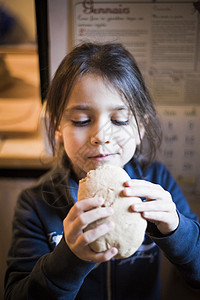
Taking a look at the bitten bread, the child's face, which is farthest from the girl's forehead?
the bitten bread

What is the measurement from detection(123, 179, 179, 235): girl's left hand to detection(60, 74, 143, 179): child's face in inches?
3.1

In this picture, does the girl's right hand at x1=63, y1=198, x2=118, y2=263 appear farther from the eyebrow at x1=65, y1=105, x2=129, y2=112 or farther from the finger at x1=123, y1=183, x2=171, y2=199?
the eyebrow at x1=65, y1=105, x2=129, y2=112

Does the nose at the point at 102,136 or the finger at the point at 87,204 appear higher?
the nose at the point at 102,136

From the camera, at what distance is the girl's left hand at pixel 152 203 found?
1.45 feet

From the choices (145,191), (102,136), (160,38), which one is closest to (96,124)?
(102,136)

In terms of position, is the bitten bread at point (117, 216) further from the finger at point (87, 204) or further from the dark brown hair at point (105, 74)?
the dark brown hair at point (105, 74)

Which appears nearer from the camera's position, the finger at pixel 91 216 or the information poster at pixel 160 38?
the finger at pixel 91 216

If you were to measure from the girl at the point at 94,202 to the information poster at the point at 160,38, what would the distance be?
0.05 metres

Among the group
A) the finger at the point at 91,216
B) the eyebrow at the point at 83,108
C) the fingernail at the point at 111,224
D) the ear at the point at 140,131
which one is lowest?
the fingernail at the point at 111,224

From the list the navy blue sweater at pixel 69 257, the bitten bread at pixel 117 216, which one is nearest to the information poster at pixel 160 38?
the navy blue sweater at pixel 69 257

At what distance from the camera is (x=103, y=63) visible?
55 cm

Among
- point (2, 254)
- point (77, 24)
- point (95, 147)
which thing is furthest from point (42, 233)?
point (77, 24)

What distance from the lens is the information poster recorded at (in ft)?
1.88

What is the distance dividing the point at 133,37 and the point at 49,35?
0.20m
